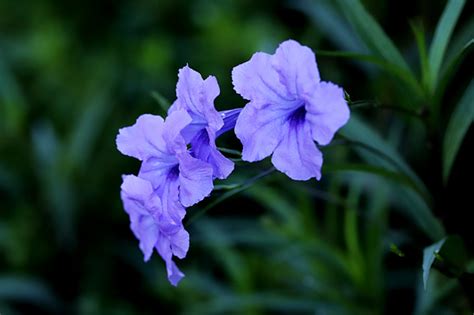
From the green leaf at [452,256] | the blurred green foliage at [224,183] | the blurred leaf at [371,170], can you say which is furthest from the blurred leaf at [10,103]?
the green leaf at [452,256]

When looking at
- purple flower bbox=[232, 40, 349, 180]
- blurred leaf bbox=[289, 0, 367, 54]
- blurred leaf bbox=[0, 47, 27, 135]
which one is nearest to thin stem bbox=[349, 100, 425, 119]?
purple flower bbox=[232, 40, 349, 180]

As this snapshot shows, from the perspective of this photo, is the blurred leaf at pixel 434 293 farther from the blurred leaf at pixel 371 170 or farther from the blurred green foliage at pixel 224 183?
the blurred leaf at pixel 371 170

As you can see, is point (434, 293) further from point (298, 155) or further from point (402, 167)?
point (298, 155)

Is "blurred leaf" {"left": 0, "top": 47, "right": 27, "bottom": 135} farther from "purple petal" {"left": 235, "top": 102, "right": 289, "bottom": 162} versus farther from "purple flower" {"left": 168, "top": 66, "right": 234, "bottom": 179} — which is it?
"purple petal" {"left": 235, "top": 102, "right": 289, "bottom": 162}

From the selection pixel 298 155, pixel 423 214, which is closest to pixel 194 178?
pixel 298 155

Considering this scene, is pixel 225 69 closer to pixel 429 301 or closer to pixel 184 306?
pixel 184 306
